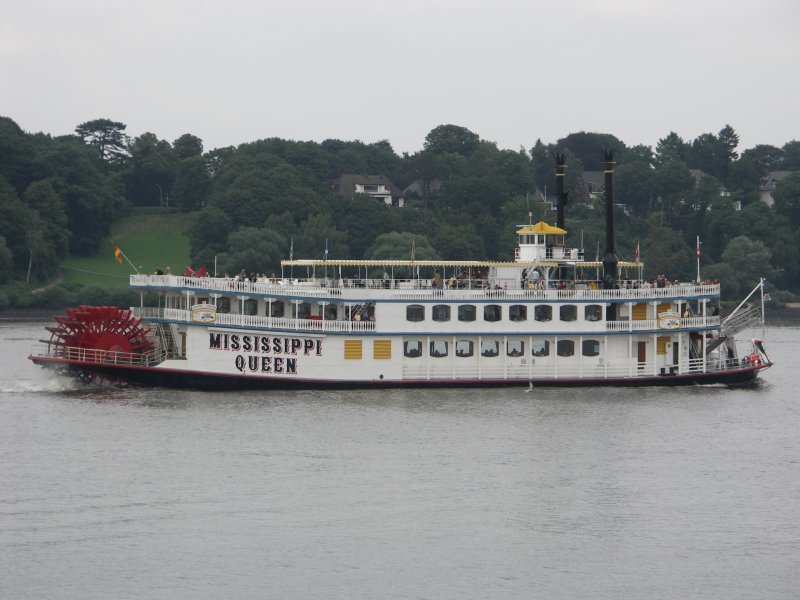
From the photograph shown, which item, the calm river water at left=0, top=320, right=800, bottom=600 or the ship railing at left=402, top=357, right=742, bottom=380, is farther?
the ship railing at left=402, top=357, right=742, bottom=380

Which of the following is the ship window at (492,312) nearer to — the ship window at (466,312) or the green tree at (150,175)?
the ship window at (466,312)

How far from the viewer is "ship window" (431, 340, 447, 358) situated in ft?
173

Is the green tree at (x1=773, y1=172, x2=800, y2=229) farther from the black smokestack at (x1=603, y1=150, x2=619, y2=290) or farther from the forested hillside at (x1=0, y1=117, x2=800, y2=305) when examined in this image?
the black smokestack at (x1=603, y1=150, x2=619, y2=290)

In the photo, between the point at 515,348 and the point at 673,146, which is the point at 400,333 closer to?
the point at 515,348

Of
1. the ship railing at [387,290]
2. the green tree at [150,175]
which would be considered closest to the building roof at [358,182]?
the green tree at [150,175]

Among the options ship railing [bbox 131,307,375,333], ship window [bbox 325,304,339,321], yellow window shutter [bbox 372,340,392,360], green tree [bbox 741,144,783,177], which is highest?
green tree [bbox 741,144,783,177]

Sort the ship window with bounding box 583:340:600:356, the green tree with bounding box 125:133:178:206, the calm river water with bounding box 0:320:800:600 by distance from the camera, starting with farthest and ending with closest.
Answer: the green tree with bounding box 125:133:178:206
the ship window with bounding box 583:340:600:356
the calm river water with bounding box 0:320:800:600

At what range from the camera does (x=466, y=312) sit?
52.8 metres

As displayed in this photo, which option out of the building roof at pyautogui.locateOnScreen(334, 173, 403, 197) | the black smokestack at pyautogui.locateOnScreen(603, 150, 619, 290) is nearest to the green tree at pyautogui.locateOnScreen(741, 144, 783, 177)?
the building roof at pyautogui.locateOnScreen(334, 173, 403, 197)

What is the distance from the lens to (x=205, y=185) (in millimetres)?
124688

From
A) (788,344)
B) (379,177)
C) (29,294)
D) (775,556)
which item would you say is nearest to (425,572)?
(775,556)

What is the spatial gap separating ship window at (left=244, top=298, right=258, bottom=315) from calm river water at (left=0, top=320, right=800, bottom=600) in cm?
373

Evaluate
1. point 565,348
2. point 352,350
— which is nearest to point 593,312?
point 565,348

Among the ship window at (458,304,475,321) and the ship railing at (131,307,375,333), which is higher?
the ship window at (458,304,475,321)
